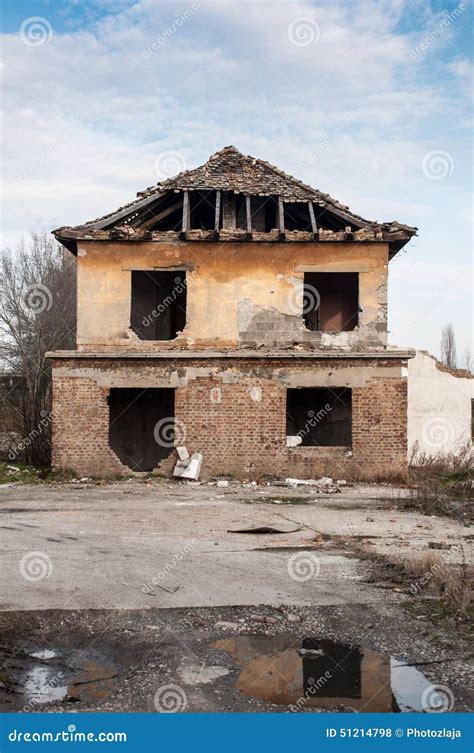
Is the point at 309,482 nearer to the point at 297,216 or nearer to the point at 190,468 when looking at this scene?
the point at 190,468

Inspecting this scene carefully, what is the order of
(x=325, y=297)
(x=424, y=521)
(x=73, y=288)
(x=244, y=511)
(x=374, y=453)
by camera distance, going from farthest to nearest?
(x=73, y=288), (x=325, y=297), (x=374, y=453), (x=244, y=511), (x=424, y=521)

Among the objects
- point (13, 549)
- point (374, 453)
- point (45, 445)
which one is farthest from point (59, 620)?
point (45, 445)

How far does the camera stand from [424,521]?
11781mm

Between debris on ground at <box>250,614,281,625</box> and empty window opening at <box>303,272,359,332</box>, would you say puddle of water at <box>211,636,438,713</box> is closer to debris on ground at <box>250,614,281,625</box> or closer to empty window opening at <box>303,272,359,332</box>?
debris on ground at <box>250,614,281,625</box>

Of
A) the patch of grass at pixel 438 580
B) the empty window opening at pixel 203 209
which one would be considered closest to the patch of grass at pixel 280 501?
the patch of grass at pixel 438 580

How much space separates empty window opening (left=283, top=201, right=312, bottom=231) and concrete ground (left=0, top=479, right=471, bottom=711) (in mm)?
9116

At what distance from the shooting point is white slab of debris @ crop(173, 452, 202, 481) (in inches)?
683

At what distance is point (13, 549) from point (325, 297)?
1401 centimetres

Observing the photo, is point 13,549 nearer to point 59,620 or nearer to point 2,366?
point 59,620

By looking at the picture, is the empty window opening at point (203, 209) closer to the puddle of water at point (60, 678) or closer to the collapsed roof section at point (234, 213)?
the collapsed roof section at point (234, 213)

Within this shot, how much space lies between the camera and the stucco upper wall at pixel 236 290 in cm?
1845

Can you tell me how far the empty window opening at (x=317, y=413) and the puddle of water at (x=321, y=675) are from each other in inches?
629

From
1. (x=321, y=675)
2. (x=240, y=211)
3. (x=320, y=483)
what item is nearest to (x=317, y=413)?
(x=320, y=483)

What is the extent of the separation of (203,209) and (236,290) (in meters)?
3.02
